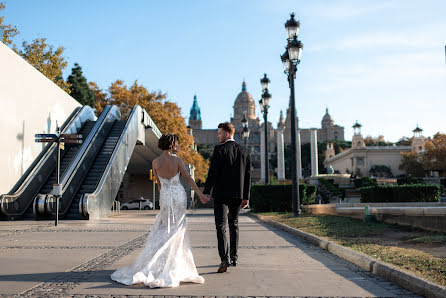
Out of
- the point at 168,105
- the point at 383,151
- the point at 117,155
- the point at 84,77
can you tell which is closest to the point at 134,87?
the point at 168,105

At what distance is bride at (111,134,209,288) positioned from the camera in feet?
17.8

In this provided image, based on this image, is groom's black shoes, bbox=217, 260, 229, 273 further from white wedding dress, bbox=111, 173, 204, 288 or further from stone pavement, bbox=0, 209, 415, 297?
white wedding dress, bbox=111, 173, 204, 288

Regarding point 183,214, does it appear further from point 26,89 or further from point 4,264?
point 26,89

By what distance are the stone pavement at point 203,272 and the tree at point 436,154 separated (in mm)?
62273

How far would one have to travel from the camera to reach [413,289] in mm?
4922

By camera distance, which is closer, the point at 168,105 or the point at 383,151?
the point at 168,105

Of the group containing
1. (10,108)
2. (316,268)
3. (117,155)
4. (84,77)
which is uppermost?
(84,77)

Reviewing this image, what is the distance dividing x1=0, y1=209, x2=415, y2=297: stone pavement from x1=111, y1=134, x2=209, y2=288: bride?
6.2 inches

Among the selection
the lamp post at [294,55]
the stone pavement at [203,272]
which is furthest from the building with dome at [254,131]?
the stone pavement at [203,272]

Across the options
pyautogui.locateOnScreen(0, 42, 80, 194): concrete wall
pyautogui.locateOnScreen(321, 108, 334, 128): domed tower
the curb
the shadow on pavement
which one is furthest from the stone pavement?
pyautogui.locateOnScreen(321, 108, 334, 128): domed tower

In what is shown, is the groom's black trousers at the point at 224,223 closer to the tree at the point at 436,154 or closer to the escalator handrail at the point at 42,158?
the escalator handrail at the point at 42,158

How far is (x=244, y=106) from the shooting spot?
16712cm

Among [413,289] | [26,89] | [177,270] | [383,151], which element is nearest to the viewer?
[413,289]

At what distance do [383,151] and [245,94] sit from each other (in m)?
87.9
